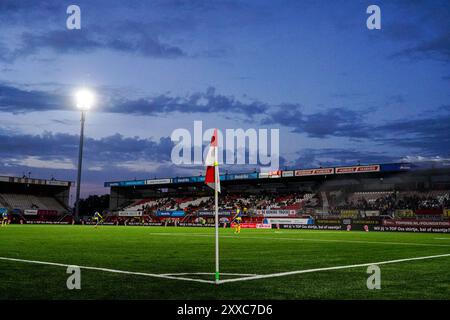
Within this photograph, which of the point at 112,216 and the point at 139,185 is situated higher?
the point at 139,185

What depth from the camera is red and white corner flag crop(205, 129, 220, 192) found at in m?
8.65

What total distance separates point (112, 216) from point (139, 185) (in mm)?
10317

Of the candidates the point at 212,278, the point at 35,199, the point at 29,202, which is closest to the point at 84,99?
the point at 29,202

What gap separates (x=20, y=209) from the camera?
79.7m

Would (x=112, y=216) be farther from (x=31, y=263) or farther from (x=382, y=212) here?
(x=31, y=263)

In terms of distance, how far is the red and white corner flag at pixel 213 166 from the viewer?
8.65 m

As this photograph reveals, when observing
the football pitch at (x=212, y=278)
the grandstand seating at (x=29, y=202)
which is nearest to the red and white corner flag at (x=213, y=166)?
the football pitch at (x=212, y=278)

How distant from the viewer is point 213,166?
871 centimetres

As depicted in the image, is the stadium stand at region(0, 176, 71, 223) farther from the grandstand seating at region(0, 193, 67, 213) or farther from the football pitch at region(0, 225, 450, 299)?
the football pitch at region(0, 225, 450, 299)

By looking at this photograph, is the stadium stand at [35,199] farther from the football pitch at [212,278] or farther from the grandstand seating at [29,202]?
the football pitch at [212,278]

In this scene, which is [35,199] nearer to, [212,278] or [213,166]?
[212,278]

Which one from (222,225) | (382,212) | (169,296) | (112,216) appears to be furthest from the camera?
(112,216)

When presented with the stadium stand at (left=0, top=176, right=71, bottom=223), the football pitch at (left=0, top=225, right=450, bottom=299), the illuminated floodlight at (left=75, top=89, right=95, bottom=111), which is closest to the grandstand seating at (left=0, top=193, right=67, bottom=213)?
the stadium stand at (left=0, top=176, right=71, bottom=223)
